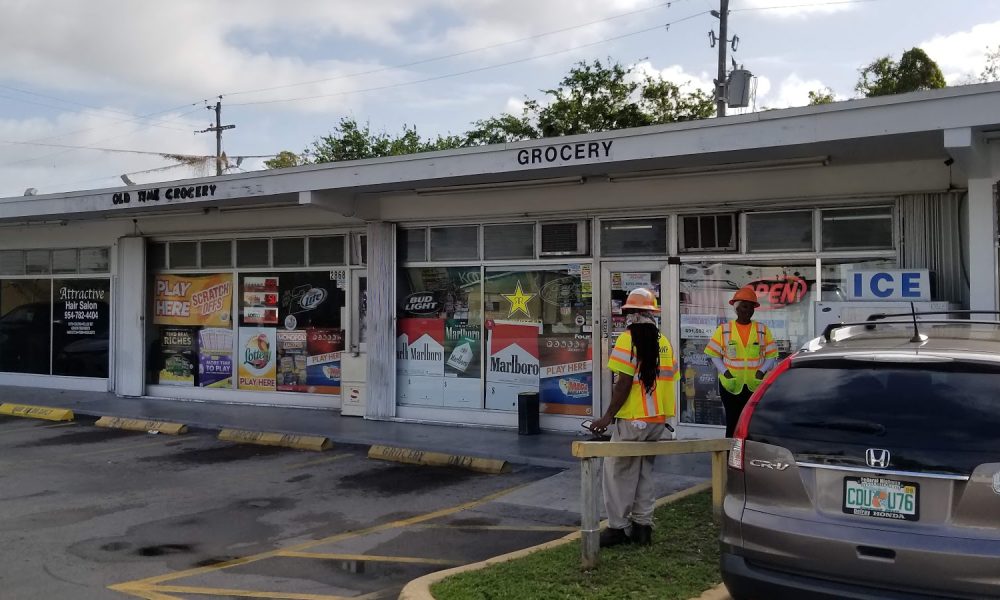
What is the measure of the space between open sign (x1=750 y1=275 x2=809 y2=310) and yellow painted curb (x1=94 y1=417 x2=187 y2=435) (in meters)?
8.63

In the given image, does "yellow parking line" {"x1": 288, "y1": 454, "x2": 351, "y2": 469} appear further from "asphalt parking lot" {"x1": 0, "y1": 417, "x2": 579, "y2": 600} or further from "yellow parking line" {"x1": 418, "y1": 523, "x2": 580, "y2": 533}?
"yellow parking line" {"x1": 418, "y1": 523, "x2": 580, "y2": 533}

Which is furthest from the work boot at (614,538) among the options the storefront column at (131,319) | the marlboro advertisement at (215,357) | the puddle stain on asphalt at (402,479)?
the storefront column at (131,319)

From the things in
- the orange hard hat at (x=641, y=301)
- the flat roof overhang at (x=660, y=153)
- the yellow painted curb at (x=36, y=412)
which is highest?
the flat roof overhang at (x=660, y=153)

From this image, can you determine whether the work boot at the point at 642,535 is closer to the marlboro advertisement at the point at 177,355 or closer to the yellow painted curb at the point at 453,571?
the yellow painted curb at the point at 453,571

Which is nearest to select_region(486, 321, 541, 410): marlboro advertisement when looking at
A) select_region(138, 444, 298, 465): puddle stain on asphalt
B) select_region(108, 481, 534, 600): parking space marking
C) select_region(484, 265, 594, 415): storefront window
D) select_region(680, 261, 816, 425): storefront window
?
select_region(484, 265, 594, 415): storefront window

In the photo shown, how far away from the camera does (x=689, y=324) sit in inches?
433

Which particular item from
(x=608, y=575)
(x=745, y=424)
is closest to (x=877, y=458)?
(x=745, y=424)

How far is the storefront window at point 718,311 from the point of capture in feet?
33.8

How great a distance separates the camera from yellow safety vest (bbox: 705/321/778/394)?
7.88 m

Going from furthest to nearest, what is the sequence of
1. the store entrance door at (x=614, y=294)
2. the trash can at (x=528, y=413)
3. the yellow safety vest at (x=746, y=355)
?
the trash can at (x=528, y=413)
the store entrance door at (x=614, y=294)
the yellow safety vest at (x=746, y=355)

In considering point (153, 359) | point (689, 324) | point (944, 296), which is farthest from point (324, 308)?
point (944, 296)

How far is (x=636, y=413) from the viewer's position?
621 cm

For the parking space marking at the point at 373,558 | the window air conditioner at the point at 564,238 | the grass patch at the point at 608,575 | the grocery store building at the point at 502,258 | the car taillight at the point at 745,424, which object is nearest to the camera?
the car taillight at the point at 745,424

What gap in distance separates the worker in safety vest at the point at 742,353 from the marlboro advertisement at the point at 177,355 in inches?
429
